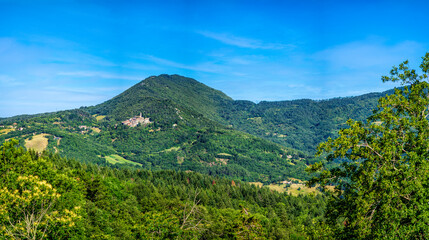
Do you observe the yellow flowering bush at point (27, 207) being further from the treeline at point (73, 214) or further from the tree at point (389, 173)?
the tree at point (389, 173)

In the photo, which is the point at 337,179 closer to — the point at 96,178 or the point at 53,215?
the point at 53,215

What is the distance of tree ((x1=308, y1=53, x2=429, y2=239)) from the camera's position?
19.3m

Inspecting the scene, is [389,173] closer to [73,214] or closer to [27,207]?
[73,214]

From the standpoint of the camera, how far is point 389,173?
67.1 ft

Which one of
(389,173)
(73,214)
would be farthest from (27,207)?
(389,173)

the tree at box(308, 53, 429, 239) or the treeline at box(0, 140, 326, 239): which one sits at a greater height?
the tree at box(308, 53, 429, 239)

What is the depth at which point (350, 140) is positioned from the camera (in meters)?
22.5

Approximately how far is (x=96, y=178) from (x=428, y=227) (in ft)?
255

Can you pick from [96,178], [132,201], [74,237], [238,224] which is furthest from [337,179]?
[132,201]

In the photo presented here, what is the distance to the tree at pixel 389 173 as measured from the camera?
19328 mm

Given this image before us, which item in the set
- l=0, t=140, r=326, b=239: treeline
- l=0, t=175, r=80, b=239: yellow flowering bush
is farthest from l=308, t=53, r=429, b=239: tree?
l=0, t=175, r=80, b=239: yellow flowering bush

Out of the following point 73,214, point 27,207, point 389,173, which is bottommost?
point 73,214

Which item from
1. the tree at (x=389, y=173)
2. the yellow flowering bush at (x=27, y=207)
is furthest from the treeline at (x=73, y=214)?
the tree at (x=389, y=173)

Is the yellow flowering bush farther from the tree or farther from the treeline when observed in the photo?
the tree
